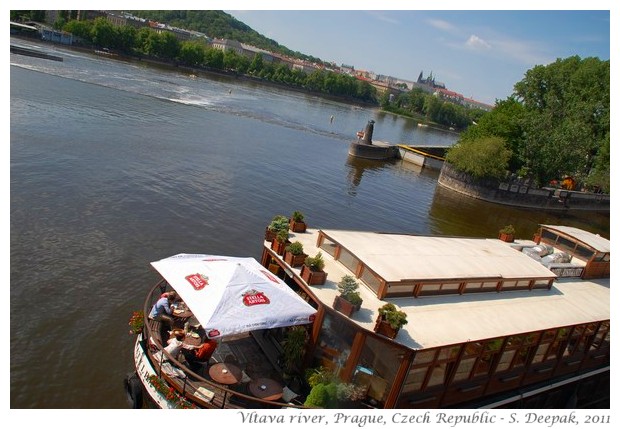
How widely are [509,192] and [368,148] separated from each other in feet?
59.6

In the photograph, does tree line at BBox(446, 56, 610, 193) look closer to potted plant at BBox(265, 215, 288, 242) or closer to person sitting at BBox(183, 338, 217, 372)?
potted plant at BBox(265, 215, 288, 242)

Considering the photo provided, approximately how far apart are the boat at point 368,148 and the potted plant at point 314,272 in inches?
1930

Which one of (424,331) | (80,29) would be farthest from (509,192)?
(80,29)

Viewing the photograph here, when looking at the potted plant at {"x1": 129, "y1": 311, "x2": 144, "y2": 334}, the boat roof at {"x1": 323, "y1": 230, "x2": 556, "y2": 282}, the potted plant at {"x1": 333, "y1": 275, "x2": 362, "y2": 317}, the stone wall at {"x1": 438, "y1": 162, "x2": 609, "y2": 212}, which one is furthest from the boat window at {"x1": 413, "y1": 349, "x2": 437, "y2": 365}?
the stone wall at {"x1": 438, "y1": 162, "x2": 609, "y2": 212}

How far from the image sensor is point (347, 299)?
11172mm

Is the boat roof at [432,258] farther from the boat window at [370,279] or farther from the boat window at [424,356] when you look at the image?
the boat window at [424,356]

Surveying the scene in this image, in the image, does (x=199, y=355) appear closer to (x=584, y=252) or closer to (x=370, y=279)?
(x=370, y=279)

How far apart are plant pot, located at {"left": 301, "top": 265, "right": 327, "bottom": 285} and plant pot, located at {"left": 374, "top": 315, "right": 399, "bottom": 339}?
7.05 ft

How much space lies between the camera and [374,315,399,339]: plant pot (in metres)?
10.4

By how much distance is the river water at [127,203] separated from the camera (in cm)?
1426

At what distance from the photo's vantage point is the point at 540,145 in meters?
50.5

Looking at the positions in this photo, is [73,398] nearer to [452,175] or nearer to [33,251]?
[33,251]

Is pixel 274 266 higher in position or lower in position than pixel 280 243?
lower

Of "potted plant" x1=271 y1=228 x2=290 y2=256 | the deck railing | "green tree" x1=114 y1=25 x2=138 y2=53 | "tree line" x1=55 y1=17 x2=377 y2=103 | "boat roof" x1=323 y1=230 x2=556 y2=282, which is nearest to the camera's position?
the deck railing
